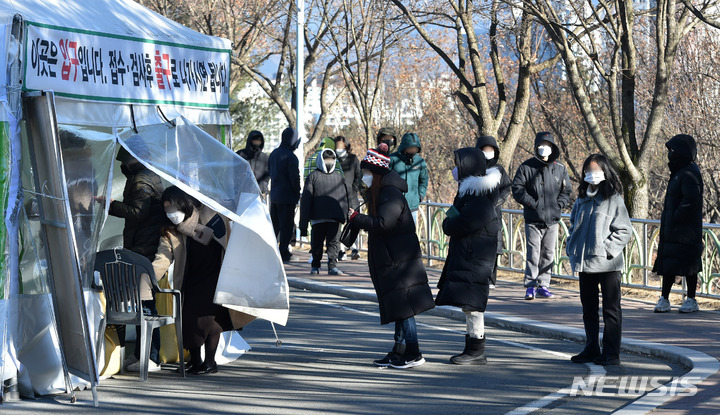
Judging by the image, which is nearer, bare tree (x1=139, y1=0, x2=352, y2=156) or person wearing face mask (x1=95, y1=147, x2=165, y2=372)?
person wearing face mask (x1=95, y1=147, x2=165, y2=372)

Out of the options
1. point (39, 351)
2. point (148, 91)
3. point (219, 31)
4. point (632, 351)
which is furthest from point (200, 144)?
point (219, 31)

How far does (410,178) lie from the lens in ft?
47.3

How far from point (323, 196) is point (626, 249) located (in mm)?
4289

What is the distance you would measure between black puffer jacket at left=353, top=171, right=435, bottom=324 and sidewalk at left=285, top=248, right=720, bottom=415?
208 cm

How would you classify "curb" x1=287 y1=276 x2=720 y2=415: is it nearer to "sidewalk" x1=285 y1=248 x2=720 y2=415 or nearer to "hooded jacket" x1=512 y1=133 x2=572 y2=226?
"sidewalk" x1=285 y1=248 x2=720 y2=415

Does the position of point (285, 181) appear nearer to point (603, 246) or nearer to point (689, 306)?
point (689, 306)

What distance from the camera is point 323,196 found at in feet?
48.2

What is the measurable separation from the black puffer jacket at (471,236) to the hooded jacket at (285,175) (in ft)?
23.6

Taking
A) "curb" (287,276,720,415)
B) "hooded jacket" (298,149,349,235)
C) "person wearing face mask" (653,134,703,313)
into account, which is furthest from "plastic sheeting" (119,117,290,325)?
"hooded jacket" (298,149,349,235)

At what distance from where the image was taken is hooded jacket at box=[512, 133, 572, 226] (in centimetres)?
1246

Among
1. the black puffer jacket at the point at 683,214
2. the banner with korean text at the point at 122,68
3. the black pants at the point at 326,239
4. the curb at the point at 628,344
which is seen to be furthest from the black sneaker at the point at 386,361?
the black pants at the point at 326,239

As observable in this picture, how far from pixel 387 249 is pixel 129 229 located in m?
2.25

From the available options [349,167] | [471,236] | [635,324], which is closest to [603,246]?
[471,236]

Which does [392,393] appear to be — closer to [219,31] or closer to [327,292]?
[327,292]
